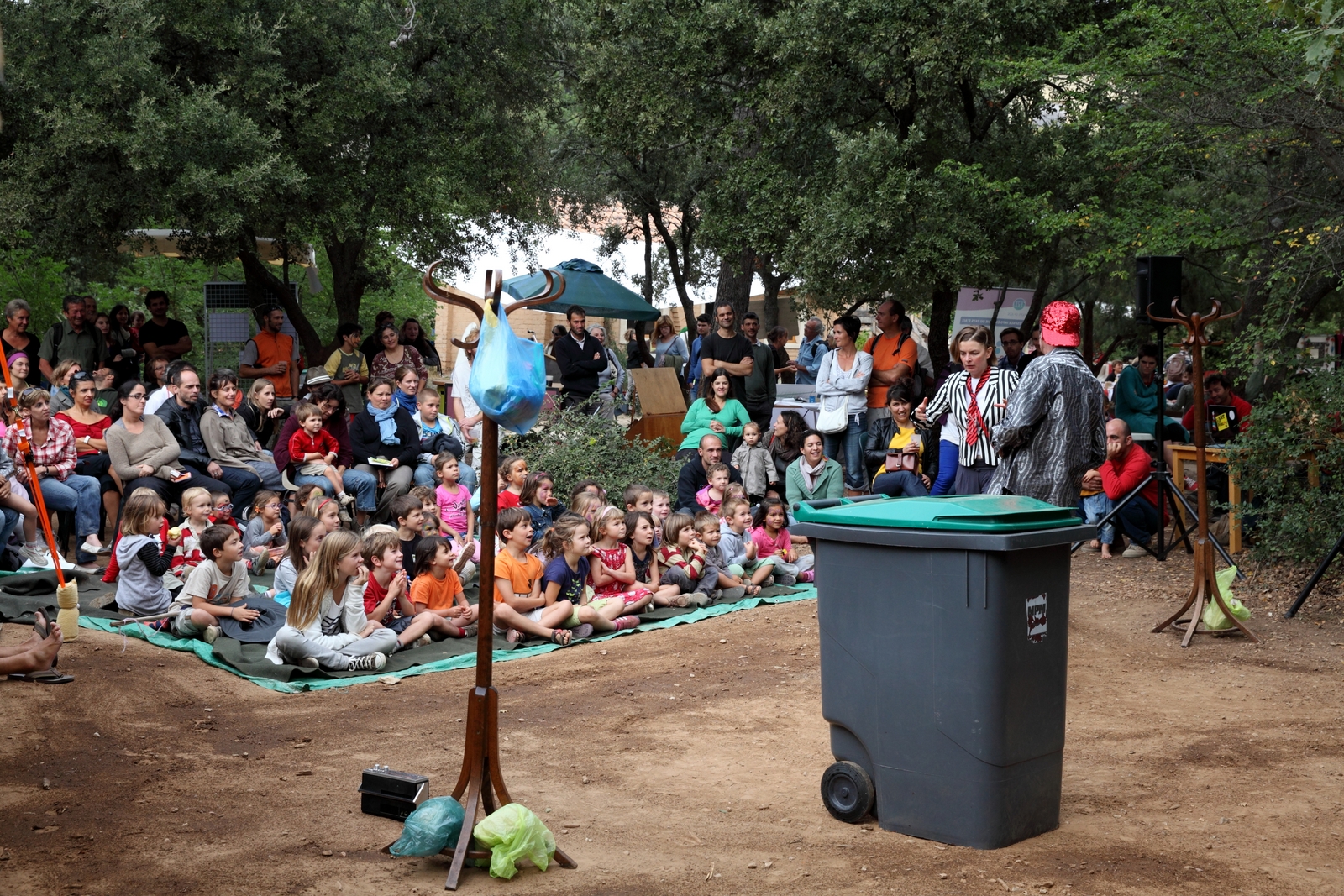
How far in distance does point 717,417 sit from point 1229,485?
15.2 ft

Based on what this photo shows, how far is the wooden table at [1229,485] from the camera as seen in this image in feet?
34.1

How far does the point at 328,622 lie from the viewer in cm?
754

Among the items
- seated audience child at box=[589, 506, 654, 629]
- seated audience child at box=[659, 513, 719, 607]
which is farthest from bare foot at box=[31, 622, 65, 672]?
seated audience child at box=[659, 513, 719, 607]

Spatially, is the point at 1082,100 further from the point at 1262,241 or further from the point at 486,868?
the point at 486,868

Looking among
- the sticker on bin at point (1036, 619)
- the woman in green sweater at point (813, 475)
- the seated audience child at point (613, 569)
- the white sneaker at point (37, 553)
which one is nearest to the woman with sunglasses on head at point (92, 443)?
the white sneaker at point (37, 553)

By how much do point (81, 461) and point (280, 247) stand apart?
5.71 meters

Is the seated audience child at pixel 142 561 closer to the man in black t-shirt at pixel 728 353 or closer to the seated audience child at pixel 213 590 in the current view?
the seated audience child at pixel 213 590

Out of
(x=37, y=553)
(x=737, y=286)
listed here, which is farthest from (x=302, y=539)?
(x=737, y=286)

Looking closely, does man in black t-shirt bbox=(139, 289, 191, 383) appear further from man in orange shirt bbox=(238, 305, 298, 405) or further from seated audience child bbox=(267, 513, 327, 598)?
seated audience child bbox=(267, 513, 327, 598)

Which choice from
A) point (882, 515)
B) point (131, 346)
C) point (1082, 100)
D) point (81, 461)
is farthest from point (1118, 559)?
point (131, 346)

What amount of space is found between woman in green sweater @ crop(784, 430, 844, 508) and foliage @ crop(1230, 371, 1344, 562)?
3.27 meters

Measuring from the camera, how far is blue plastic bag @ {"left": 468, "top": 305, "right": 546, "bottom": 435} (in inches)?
159

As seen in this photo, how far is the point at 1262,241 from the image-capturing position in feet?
38.6

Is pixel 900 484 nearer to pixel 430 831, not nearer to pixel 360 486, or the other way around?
pixel 360 486
